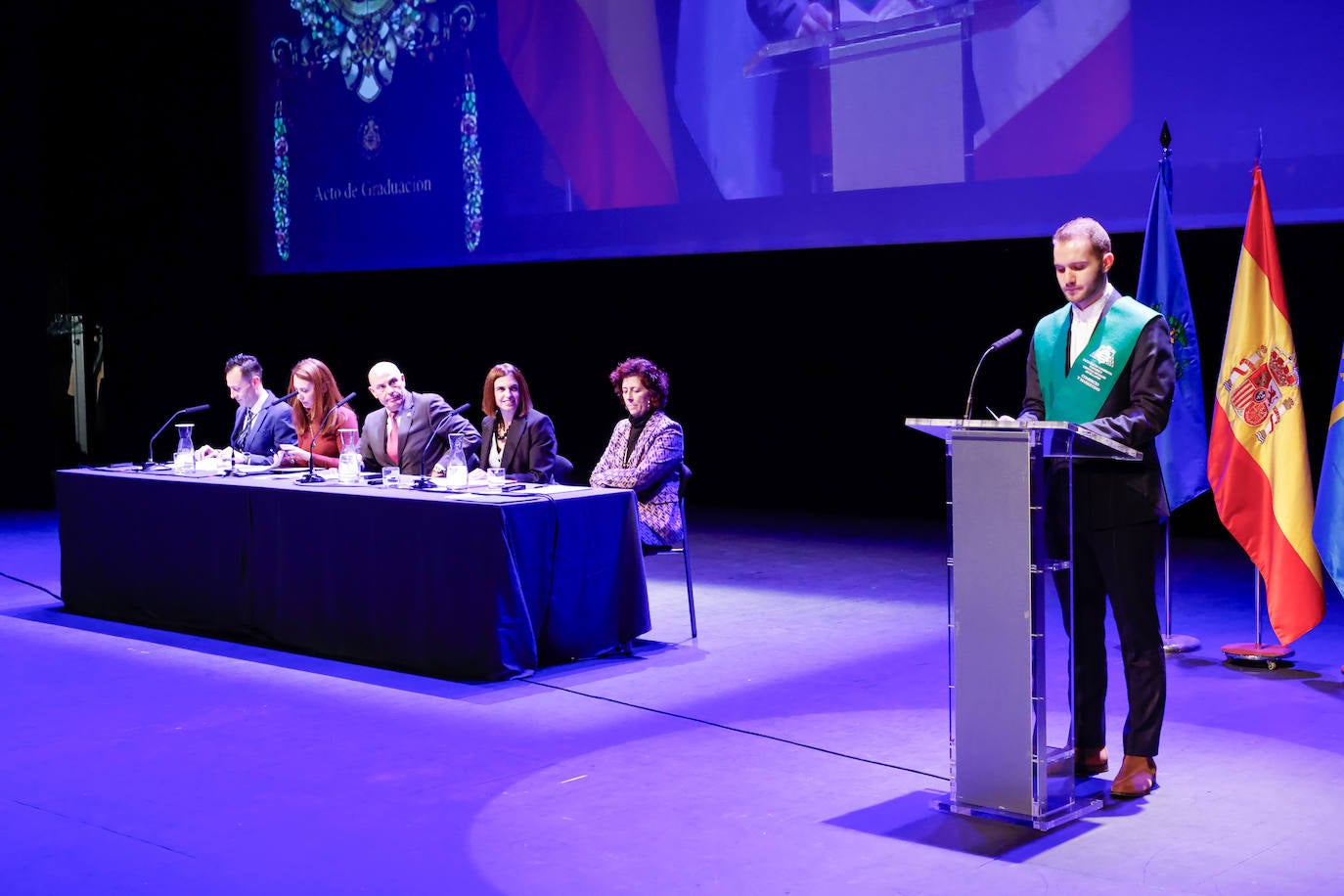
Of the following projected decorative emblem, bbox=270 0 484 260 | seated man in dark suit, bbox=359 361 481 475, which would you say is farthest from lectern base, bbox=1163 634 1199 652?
projected decorative emblem, bbox=270 0 484 260

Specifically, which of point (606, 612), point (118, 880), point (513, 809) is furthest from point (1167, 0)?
point (118, 880)

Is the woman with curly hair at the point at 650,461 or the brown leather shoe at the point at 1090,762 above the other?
the woman with curly hair at the point at 650,461

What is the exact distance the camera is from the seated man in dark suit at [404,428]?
19.7 ft

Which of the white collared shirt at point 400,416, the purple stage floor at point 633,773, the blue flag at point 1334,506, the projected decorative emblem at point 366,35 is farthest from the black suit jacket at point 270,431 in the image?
the blue flag at point 1334,506

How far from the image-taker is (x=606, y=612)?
5.13 metres

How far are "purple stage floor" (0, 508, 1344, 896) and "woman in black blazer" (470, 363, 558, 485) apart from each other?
0.79 metres

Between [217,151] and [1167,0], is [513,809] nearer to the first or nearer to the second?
[1167,0]

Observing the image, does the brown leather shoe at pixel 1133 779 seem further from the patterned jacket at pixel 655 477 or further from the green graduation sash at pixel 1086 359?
the patterned jacket at pixel 655 477

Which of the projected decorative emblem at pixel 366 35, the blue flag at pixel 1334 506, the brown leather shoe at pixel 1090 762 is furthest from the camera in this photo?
the projected decorative emblem at pixel 366 35

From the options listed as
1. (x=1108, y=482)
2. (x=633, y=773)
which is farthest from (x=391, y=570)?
(x=1108, y=482)

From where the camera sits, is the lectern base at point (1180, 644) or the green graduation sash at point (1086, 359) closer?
the green graduation sash at point (1086, 359)

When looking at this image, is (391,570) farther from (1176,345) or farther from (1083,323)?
(1176,345)

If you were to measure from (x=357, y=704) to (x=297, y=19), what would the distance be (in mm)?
6381

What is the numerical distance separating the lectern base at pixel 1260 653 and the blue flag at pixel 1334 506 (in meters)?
0.28
